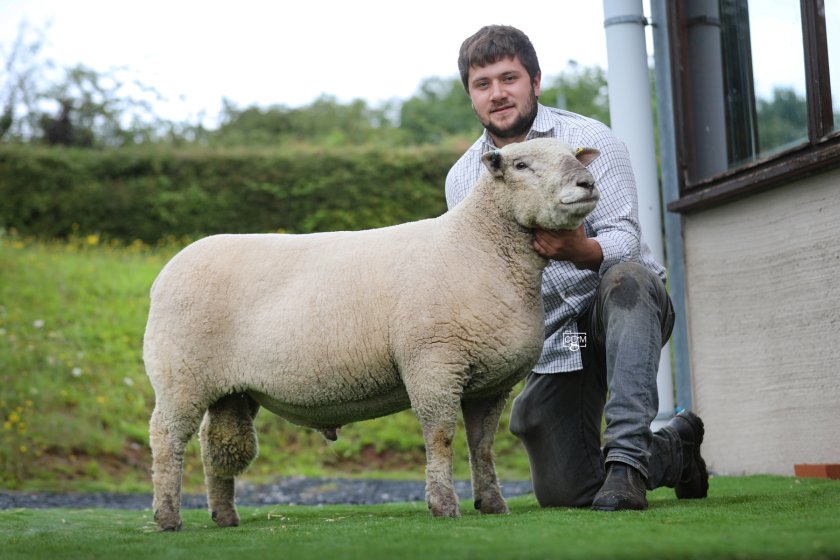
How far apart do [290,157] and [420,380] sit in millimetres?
10771

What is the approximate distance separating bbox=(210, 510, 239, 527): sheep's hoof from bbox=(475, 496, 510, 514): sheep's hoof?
1.00m

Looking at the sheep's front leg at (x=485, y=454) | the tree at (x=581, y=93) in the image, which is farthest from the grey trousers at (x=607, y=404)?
the tree at (x=581, y=93)

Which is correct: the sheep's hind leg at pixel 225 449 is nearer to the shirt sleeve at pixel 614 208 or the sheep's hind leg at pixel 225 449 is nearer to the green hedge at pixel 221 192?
the shirt sleeve at pixel 614 208

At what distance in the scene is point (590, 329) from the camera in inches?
155

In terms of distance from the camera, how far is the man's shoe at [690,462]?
389 centimetres

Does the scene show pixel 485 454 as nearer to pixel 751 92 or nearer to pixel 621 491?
pixel 621 491

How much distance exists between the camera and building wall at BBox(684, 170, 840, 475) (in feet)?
15.1

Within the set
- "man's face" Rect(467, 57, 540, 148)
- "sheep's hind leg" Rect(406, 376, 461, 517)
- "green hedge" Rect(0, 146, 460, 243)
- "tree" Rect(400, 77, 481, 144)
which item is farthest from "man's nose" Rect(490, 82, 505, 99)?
"tree" Rect(400, 77, 481, 144)

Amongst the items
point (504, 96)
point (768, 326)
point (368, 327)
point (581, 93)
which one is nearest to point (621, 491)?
point (368, 327)

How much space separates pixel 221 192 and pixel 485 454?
10673 millimetres

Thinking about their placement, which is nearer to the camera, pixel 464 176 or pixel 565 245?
pixel 565 245

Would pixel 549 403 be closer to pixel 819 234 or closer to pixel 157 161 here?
pixel 819 234

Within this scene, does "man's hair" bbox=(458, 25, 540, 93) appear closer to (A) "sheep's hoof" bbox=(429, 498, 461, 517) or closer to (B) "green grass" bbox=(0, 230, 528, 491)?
(A) "sheep's hoof" bbox=(429, 498, 461, 517)

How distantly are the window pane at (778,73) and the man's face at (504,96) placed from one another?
1725 millimetres
